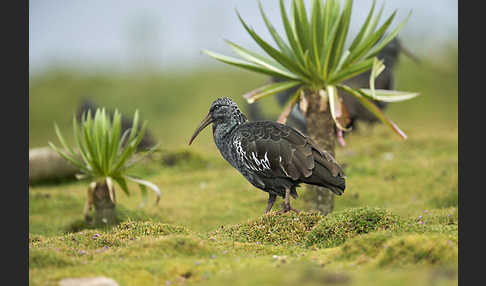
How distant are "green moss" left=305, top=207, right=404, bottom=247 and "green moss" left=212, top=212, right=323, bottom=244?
31 cm

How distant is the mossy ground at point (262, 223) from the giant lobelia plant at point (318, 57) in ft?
5.95

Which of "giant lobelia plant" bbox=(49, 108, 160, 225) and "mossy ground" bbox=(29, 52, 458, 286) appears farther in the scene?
"giant lobelia plant" bbox=(49, 108, 160, 225)

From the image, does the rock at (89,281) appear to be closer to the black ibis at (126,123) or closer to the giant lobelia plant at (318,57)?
the giant lobelia plant at (318,57)

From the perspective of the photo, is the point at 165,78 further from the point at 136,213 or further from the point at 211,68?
the point at 136,213

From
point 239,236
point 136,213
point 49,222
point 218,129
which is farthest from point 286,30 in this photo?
point 49,222

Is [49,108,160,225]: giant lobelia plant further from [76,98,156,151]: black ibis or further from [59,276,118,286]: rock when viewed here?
[76,98,156,151]: black ibis

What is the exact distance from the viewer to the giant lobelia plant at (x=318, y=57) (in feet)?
28.5

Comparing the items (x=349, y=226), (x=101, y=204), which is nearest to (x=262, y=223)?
(x=349, y=226)

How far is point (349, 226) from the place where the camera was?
6289mm

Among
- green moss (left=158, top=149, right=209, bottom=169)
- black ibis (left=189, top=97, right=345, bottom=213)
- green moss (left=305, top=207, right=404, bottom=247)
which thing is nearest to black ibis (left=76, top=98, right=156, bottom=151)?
green moss (left=158, top=149, right=209, bottom=169)

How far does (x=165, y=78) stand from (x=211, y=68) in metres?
3.13

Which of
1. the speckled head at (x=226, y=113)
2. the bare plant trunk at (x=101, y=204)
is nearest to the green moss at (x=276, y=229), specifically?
the speckled head at (x=226, y=113)

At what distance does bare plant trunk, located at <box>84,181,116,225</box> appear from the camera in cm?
956

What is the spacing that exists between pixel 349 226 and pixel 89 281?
3.06m
